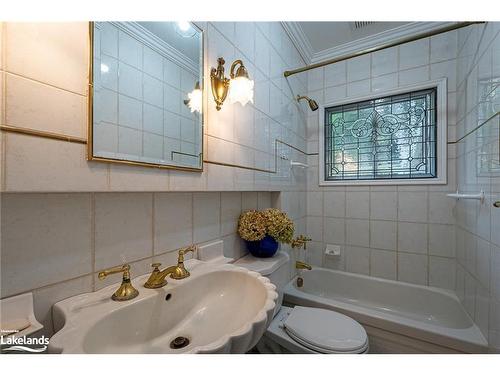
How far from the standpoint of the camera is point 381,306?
1.90m

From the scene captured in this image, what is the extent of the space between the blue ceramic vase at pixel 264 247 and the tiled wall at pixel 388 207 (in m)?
1.03

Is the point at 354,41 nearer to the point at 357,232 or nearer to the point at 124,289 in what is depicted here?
the point at 357,232

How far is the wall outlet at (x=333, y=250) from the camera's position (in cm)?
208

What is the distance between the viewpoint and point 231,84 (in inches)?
41.3

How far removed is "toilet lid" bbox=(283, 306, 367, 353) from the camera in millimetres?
1070

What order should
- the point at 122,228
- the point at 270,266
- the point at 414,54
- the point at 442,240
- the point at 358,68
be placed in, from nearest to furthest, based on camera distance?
the point at 122,228
the point at 270,266
the point at 442,240
the point at 414,54
the point at 358,68

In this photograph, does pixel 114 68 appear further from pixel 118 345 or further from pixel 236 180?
pixel 118 345

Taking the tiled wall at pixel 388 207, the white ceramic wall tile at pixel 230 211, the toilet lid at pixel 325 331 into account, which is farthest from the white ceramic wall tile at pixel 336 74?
the toilet lid at pixel 325 331

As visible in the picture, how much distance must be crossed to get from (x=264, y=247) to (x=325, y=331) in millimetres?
541

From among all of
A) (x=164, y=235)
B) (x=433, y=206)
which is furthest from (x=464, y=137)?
(x=164, y=235)

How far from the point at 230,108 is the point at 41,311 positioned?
1045 millimetres

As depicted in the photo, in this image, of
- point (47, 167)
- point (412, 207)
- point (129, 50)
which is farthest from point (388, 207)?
point (47, 167)

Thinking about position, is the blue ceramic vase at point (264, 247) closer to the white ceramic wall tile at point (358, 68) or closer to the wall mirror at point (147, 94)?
the wall mirror at point (147, 94)

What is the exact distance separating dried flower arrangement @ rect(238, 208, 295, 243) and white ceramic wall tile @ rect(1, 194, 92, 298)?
786 millimetres
